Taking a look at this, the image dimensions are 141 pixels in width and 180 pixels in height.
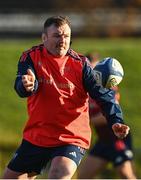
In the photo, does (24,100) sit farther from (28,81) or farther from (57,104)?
(28,81)

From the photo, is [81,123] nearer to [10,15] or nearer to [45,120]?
[45,120]

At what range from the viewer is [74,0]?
31344 mm

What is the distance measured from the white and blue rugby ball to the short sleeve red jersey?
31 centimetres

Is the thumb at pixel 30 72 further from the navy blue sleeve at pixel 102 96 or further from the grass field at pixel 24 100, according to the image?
the grass field at pixel 24 100

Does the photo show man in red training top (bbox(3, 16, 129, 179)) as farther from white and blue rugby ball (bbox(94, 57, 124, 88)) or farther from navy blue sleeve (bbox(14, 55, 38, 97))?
white and blue rugby ball (bbox(94, 57, 124, 88))

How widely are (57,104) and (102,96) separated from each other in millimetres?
446

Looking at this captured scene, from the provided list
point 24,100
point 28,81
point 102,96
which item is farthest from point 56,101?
point 24,100

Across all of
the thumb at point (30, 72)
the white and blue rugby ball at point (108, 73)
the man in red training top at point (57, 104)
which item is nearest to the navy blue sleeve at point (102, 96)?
the man in red training top at point (57, 104)

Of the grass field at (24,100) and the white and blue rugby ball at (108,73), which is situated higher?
the white and blue rugby ball at (108,73)

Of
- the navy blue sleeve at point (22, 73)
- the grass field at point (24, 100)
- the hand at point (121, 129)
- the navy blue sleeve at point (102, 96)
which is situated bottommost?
the grass field at point (24, 100)

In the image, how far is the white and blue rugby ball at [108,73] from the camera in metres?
9.34

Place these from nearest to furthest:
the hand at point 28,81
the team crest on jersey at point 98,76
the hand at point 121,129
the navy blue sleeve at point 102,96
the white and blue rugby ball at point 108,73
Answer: the hand at point 28,81, the hand at point 121,129, the navy blue sleeve at point 102,96, the team crest on jersey at point 98,76, the white and blue rugby ball at point 108,73

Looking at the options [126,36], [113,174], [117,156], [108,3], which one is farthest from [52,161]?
[108,3]

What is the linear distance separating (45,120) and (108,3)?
2406 centimetres
